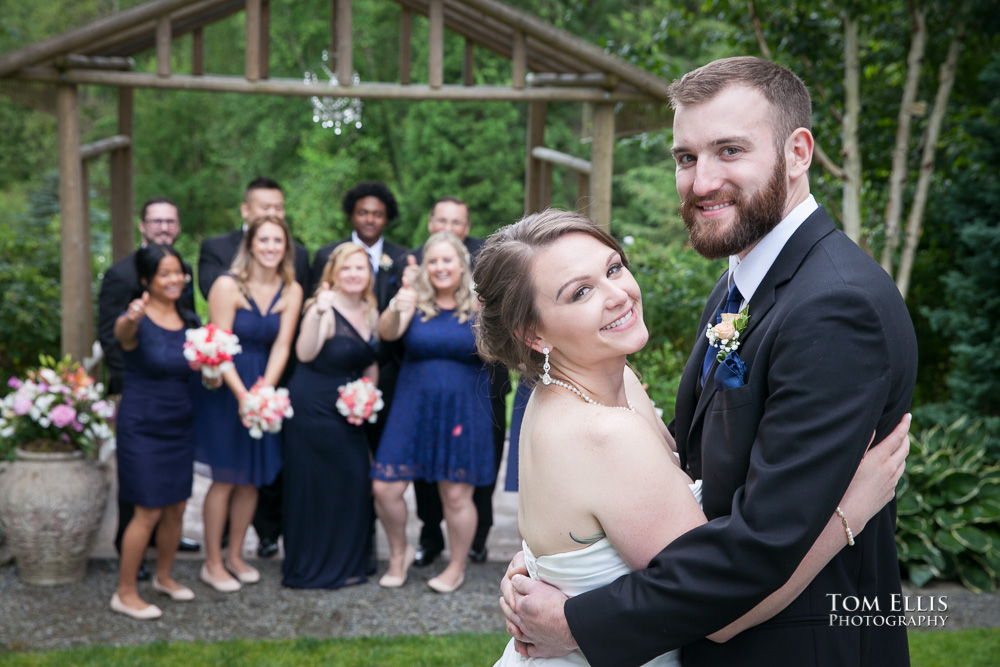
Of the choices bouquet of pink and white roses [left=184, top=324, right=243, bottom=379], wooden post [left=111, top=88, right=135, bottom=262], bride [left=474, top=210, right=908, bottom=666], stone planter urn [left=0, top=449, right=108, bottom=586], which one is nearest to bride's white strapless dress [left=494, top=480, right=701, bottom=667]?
bride [left=474, top=210, right=908, bottom=666]

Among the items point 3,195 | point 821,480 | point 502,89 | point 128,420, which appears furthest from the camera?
point 3,195

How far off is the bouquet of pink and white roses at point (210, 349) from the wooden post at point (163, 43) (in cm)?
Result: 207

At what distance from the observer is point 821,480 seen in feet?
5.71

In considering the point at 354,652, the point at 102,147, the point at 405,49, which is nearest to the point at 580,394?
the point at 354,652

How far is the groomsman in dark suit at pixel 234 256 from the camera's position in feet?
21.1

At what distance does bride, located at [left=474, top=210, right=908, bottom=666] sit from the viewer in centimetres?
193

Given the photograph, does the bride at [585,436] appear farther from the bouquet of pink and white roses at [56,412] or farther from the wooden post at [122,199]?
the wooden post at [122,199]

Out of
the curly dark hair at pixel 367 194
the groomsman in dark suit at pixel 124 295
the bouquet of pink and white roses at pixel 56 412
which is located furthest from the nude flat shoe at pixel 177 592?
the curly dark hair at pixel 367 194

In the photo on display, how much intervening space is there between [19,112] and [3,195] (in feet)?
14.7

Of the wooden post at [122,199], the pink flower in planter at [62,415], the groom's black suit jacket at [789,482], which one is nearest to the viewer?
the groom's black suit jacket at [789,482]

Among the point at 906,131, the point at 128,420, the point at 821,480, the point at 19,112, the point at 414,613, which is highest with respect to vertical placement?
the point at 19,112

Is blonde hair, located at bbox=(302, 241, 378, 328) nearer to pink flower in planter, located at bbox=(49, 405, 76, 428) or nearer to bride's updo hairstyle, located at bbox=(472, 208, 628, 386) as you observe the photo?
pink flower in planter, located at bbox=(49, 405, 76, 428)

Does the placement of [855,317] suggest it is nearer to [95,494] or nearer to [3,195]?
[95,494]

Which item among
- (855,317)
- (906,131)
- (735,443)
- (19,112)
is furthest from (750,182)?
(19,112)
